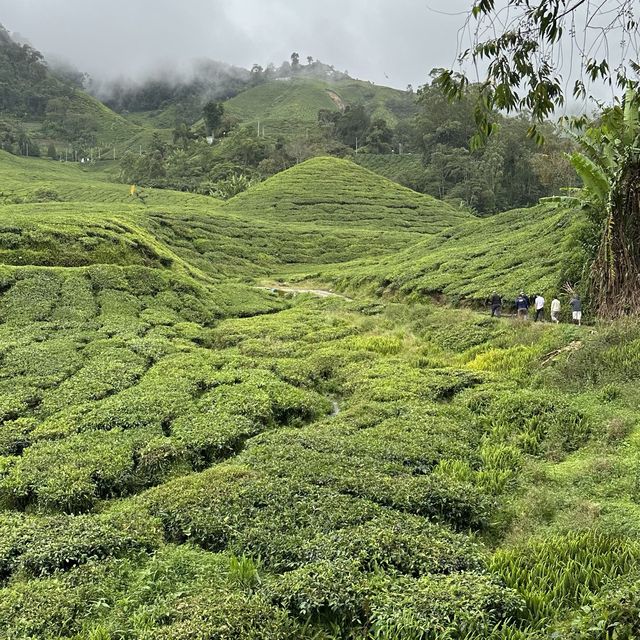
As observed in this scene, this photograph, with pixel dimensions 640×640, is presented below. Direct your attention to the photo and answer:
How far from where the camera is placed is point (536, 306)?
18469 millimetres

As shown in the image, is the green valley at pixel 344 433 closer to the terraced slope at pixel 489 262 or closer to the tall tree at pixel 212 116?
the terraced slope at pixel 489 262

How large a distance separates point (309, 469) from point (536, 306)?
1257cm

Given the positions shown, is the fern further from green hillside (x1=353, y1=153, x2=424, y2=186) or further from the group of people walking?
green hillside (x1=353, y1=153, x2=424, y2=186)

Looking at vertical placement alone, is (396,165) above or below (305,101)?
below

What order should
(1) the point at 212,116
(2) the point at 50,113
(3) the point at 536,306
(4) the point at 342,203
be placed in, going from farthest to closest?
1. (2) the point at 50,113
2. (1) the point at 212,116
3. (4) the point at 342,203
4. (3) the point at 536,306

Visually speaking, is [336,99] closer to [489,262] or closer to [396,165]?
[396,165]

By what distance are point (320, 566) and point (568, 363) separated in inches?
336

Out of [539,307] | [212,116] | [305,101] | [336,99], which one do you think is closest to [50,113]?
[212,116]

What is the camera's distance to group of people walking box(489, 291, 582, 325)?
16219 millimetres

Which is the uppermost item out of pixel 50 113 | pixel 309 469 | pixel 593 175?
pixel 50 113

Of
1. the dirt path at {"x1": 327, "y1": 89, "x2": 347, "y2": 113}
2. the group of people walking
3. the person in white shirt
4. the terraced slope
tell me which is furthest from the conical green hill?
the dirt path at {"x1": 327, "y1": 89, "x2": 347, "y2": 113}

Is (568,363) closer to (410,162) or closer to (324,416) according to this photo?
(324,416)

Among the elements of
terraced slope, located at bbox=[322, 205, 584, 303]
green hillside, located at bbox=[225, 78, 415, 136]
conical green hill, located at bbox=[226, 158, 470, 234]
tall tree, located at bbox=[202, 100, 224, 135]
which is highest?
green hillside, located at bbox=[225, 78, 415, 136]

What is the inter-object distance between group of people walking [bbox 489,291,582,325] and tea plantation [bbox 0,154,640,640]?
1.02 metres
